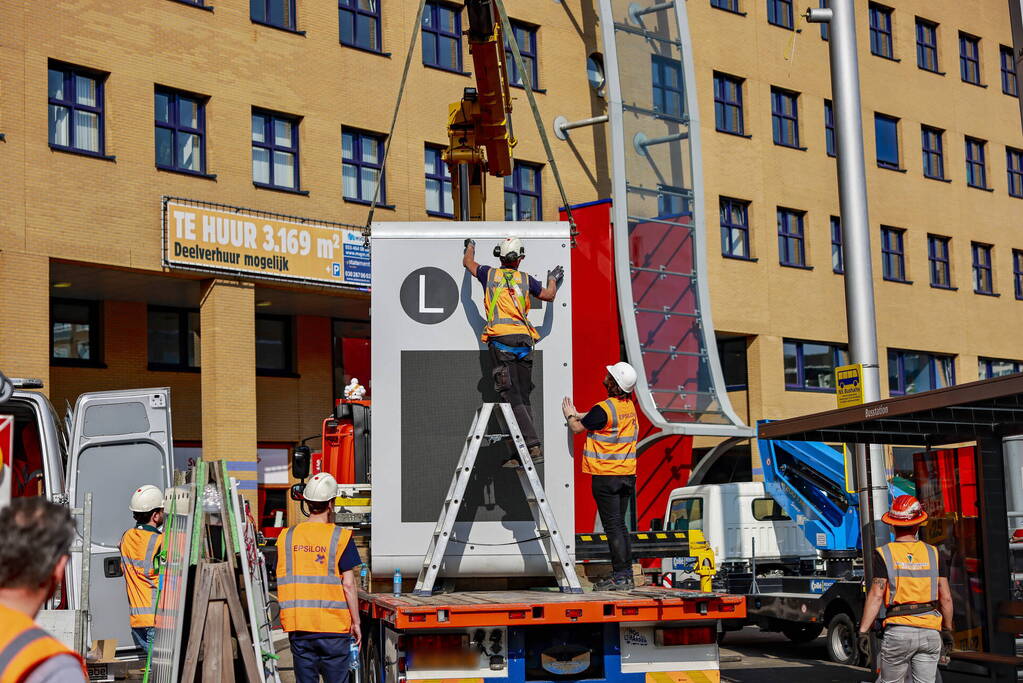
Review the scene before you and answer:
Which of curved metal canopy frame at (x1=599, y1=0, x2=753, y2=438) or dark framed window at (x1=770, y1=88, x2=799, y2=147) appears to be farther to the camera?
dark framed window at (x1=770, y1=88, x2=799, y2=147)

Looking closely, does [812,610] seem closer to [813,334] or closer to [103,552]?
[103,552]

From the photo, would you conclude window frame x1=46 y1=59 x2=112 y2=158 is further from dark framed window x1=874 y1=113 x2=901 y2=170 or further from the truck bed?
dark framed window x1=874 y1=113 x2=901 y2=170

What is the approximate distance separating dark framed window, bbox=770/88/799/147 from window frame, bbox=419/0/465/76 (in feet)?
32.7

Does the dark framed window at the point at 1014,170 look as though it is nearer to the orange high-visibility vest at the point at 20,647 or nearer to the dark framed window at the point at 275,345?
the dark framed window at the point at 275,345

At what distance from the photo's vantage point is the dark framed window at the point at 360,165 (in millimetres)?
27391

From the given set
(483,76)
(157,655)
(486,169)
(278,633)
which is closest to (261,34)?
(486,169)

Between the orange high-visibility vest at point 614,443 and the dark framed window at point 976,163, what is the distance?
3401 centimetres

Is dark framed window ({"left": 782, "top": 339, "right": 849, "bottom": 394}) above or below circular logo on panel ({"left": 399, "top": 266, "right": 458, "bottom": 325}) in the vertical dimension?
above

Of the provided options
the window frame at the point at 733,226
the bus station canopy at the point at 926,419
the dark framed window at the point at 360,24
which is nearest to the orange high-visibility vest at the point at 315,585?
the bus station canopy at the point at 926,419

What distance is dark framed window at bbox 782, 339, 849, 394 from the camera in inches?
1396

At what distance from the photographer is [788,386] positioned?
3534 cm

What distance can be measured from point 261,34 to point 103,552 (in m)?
14.2

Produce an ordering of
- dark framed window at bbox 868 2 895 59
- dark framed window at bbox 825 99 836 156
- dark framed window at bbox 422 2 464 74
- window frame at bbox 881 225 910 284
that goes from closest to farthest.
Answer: dark framed window at bbox 422 2 464 74 < dark framed window at bbox 825 99 836 156 < window frame at bbox 881 225 910 284 < dark framed window at bbox 868 2 895 59

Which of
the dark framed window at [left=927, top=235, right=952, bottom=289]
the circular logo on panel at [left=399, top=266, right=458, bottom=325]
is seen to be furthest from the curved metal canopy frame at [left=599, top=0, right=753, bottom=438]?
the dark framed window at [left=927, top=235, right=952, bottom=289]
